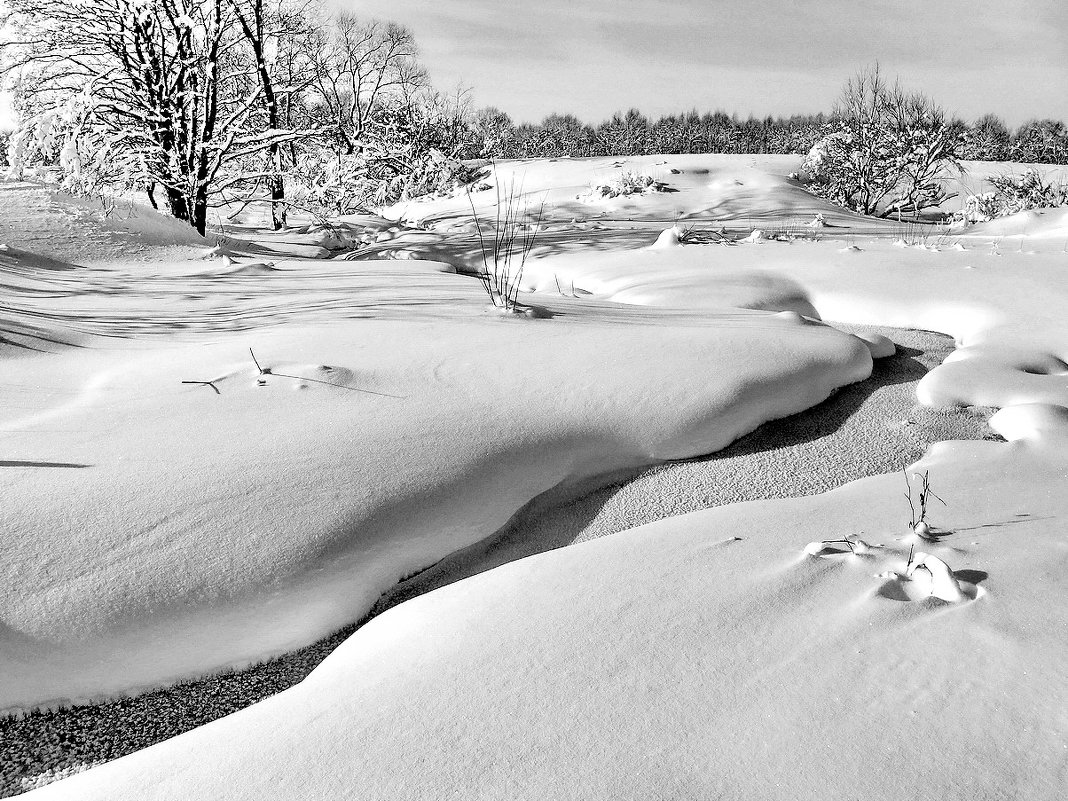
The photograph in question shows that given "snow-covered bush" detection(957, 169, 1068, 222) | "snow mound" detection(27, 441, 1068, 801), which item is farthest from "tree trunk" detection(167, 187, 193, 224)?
"snow-covered bush" detection(957, 169, 1068, 222)

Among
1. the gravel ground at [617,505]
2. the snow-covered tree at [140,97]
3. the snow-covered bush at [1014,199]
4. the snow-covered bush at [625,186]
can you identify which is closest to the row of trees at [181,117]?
the snow-covered tree at [140,97]

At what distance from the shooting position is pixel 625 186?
7.90 metres

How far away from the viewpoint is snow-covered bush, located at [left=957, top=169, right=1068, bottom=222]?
7.94 meters

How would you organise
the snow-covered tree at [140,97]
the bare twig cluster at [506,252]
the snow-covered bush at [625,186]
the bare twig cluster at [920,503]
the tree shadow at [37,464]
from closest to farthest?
the bare twig cluster at [920,503], the tree shadow at [37,464], the bare twig cluster at [506,252], the snow-covered tree at [140,97], the snow-covered bush at [625,186]

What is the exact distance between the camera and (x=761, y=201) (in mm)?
7359

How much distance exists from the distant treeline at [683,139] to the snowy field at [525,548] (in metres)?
9.08

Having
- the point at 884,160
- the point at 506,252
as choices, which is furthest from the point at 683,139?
the point at 506,252

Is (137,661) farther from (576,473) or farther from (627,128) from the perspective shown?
(627,128)

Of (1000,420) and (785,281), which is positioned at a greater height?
(785,281)

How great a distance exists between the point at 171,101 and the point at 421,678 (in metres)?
5.40

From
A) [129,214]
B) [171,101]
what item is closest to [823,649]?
[129,214]

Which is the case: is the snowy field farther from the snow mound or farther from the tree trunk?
the tree trunk

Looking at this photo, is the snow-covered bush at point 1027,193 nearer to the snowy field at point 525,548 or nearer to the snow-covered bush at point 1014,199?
the snow-covered bush at point 1014,199

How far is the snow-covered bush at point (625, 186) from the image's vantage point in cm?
783
